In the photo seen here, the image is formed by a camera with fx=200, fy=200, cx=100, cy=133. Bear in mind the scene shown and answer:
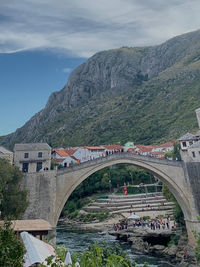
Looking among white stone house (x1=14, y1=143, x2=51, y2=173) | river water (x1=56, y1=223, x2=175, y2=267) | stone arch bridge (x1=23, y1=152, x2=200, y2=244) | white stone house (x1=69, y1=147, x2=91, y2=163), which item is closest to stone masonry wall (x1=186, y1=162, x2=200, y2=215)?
stone arch bridge (x1=23, y1=152, x2=200, y2=244)

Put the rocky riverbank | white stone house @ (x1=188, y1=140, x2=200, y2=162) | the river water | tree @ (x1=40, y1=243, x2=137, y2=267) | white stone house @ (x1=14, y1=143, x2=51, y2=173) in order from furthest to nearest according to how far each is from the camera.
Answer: white stone house @ (x1=14, y1=143, x2=51, y2=173), white stone house @ (x1=188, y1=140, x2=200, y2=162), the river water, the rocky riverbank, tree @ (x1=40, y1=243, x2=137, y2=267)

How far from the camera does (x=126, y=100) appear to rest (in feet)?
317

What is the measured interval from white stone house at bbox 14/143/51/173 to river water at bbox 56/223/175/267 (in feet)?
31.3

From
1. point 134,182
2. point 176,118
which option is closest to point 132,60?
point 176,118

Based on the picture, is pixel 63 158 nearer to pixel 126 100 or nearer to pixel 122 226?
pixel 122 226

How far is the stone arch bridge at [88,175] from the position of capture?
53.7ft

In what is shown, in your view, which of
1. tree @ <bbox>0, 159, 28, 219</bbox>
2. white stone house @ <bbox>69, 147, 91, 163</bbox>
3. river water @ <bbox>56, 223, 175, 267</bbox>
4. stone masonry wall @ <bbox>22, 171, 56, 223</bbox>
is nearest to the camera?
tree @ <bbox>0, 159, 28, 219</bbox>

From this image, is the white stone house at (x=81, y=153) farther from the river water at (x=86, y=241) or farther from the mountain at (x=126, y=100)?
the mountain at (x=126, y=100)

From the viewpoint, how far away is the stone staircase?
3453cm

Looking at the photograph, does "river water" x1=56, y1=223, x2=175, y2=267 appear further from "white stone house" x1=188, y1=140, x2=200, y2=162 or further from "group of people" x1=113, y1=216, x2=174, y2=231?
"white stone house" x1=188, y1=140, x2=200, y2=162

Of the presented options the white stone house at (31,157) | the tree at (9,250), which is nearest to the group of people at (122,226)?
the white stone house at (31,157)

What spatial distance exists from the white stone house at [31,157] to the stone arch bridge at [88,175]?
820cm

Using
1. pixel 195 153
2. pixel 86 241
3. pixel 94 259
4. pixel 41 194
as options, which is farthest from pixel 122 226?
pixel 94 259

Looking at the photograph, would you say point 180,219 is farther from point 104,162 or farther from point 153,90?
point 153,90
